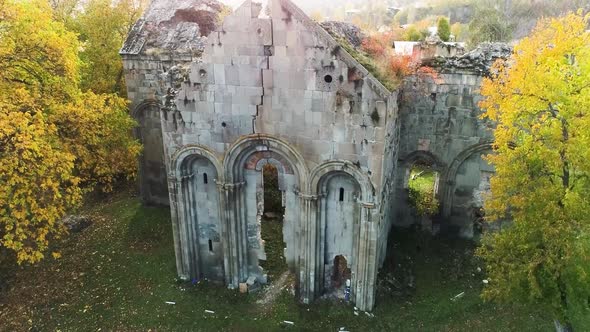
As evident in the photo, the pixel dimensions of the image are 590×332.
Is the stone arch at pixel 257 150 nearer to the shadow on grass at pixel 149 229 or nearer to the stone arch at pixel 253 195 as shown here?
the stone arch at pixel 253 195

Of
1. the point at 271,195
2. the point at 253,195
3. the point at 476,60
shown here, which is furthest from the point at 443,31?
the point at 253,195

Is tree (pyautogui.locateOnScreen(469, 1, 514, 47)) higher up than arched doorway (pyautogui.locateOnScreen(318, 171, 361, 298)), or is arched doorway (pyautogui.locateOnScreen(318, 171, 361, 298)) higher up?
tree (pyautogui.locateOnScreen(469, 1, 514, 47))

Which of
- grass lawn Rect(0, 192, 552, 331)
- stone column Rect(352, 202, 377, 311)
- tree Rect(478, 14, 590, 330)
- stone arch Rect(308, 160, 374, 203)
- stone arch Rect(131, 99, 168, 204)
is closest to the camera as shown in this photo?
tree Rect(478, 14, 590, 330)

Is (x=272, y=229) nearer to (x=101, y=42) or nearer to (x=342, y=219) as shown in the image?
(x=342, y=219)

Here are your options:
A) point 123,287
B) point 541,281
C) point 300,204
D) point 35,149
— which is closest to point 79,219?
point 123,287

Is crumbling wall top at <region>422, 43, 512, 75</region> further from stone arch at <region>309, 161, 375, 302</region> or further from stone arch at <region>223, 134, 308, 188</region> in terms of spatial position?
stone arch at <region>223, 134, 308, 188</region>

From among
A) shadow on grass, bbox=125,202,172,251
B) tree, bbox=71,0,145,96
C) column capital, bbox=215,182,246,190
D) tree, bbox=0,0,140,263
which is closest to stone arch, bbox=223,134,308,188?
column capital, bbox=215,182,246,190

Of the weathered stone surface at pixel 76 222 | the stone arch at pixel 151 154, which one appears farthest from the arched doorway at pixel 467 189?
the weathered stone surface at pixel 76 222

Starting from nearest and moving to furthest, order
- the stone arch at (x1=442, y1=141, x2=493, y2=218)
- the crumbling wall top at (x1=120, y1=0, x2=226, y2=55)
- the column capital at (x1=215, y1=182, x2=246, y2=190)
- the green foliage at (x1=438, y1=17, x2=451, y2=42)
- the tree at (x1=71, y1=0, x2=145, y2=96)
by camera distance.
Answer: the column capital at (x1=215, y1=182, x2=246, y2=190) < the stone arch at (x1=442, y1=141, x2=493, y2=218) < the crumbling wall top at (x1=120, y1=0, x2=226, y2=55) < the tree at (x1=71, y1=0, x2=145, y2=96) < the green foliage at (x1=438, y1=17, x2=451, y2=42)
